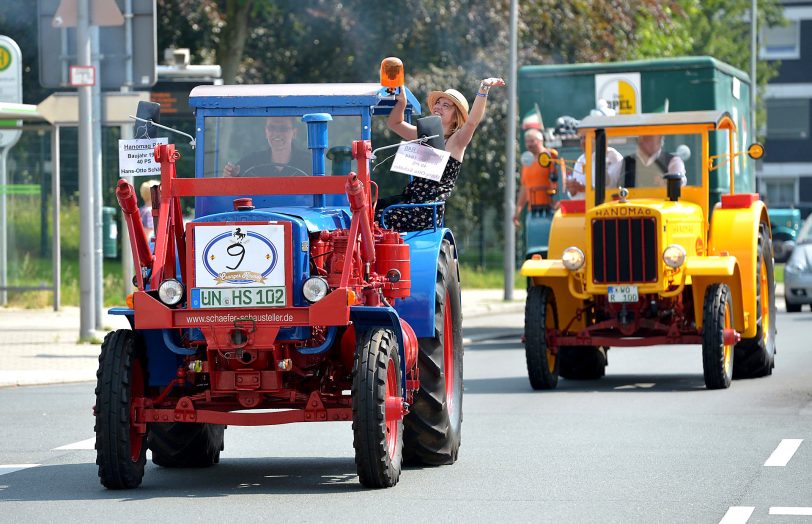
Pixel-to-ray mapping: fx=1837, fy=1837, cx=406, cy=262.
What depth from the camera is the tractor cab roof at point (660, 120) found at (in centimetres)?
1645

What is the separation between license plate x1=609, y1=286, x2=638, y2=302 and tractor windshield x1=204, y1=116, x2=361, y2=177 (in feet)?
17.2

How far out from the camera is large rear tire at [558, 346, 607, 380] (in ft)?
55.3

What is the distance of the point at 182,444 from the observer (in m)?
10.6

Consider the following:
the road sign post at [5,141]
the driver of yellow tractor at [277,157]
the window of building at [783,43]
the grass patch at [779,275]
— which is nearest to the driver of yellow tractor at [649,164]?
the driver of yellow tractor at [277,157]

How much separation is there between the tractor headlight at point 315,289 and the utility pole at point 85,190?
10.7 meters

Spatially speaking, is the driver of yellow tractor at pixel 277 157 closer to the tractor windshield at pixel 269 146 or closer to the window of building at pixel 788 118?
the tractor windshield at pixel 269 146

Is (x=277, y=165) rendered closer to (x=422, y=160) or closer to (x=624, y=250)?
(x=422, y=160)

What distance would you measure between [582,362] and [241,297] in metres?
8.09

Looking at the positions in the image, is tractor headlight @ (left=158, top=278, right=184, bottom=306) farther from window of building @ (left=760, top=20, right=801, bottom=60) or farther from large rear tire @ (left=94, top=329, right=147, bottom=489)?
window of building @ (left=760, top=20, right=801, bottom=60)

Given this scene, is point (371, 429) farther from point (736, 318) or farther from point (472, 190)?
point (472, 190)

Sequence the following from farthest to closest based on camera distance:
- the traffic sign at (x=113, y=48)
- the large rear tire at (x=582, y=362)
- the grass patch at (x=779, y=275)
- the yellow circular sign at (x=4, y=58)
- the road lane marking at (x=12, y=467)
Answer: the grass patch at (x=779, y=275)
the yellow circular sign at (x=4, y=58)
the traffic sign at (x=113, y=48)
the large rear tire at (x=582, y=362)
the road lane marking at (x=12, y=467)

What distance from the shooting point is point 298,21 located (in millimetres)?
37062

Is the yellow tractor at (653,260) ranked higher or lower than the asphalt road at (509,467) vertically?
higher

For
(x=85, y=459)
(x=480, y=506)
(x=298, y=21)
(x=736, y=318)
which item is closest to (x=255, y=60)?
(x=298, y=21)
